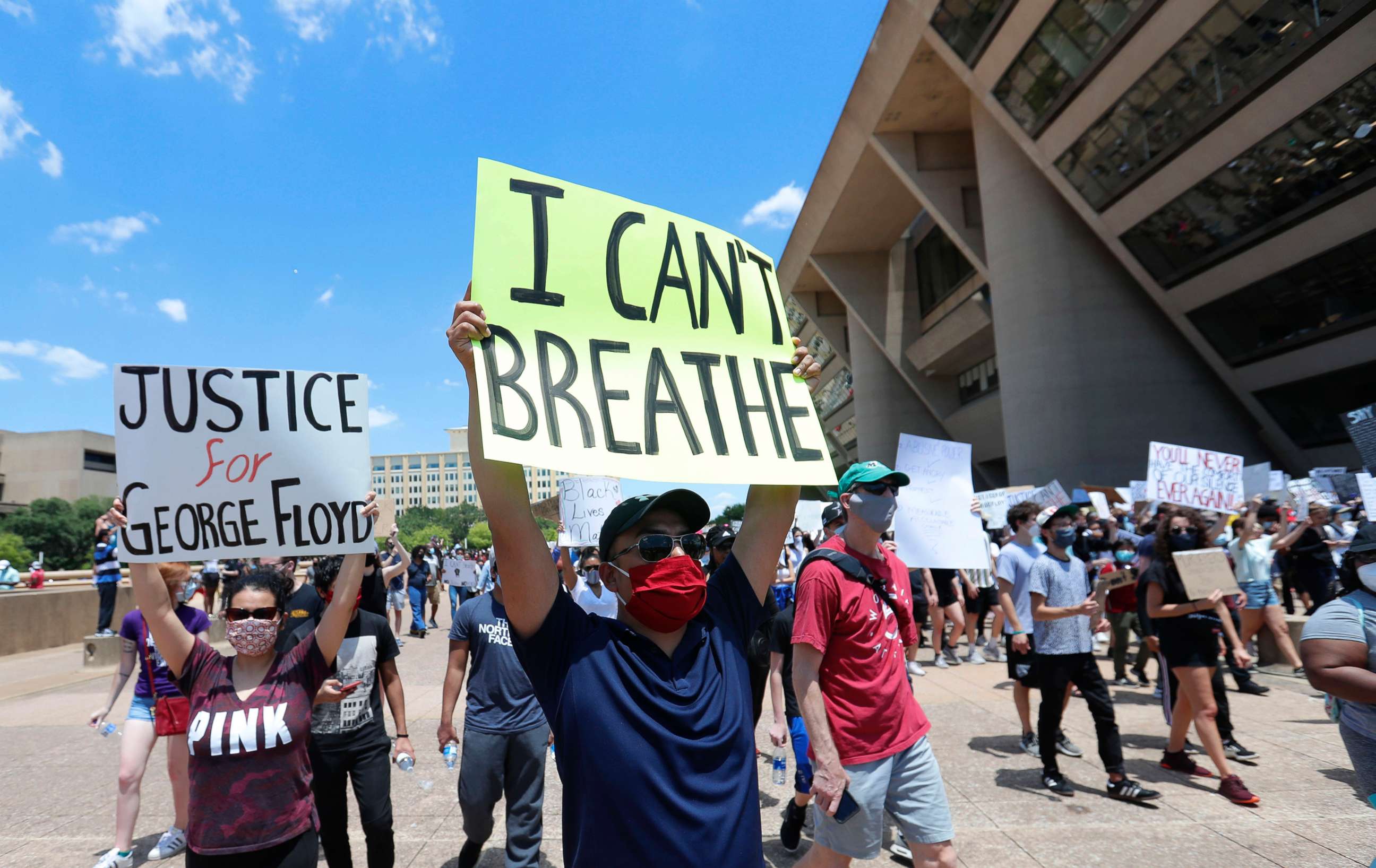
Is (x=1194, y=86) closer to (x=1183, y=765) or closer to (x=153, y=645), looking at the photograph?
(x=1183, y=765)

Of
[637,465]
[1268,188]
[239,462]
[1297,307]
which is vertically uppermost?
[1268,188]

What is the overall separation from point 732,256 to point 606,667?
53.5 inches

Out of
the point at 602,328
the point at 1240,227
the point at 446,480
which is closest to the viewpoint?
the point at 602,328

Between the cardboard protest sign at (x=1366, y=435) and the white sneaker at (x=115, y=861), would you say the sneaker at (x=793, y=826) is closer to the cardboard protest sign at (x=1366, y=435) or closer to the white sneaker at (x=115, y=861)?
the white sneaker at (x=115, y=861)

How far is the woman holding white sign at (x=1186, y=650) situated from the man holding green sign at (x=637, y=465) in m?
4.56

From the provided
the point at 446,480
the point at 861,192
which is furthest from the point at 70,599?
the point at 446,480

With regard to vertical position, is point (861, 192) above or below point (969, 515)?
above

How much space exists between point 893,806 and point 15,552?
173 feet

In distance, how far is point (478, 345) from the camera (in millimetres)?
1921

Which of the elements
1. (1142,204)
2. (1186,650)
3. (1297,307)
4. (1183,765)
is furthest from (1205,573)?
(1297,307)

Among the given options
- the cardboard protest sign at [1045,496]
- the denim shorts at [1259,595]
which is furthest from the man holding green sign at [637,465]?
the cardboard protest sign at [1045,496]

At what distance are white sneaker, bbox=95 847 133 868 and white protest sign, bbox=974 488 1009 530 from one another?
12.5 m

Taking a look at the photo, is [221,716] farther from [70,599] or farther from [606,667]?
[70,599]

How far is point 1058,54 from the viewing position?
23281 millimetres
